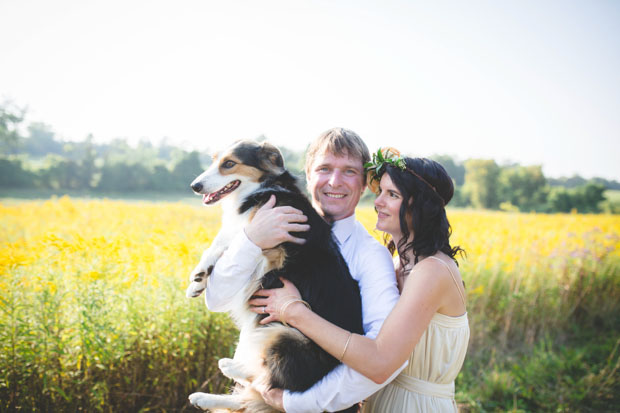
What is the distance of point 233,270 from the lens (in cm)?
198

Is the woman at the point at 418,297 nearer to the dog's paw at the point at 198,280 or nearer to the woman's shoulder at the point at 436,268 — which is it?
the woman's shoulder at the point at 436,268

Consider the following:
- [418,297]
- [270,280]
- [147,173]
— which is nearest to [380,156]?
[418,297]

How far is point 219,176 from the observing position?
2.62 metres

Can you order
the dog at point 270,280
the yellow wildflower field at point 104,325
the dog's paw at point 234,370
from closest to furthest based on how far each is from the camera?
1. the dog at point 270,280
2. the dog's paw at point 234,370
3. the yellow wildflower field at point 104,325

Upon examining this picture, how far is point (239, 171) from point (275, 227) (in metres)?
0.82

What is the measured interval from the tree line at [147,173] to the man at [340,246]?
8.70 meters

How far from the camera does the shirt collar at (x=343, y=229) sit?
2.37 m

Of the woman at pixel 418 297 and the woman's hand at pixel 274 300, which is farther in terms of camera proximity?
the woman's hand at pixel 274 300

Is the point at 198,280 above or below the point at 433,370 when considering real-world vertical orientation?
above

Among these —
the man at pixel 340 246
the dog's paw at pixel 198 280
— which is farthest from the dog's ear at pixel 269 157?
the dog's paw at pixel 198 280

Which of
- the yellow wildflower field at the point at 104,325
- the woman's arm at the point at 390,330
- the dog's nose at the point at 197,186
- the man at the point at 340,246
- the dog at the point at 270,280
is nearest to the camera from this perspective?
the woman's arm at the point at 390,330

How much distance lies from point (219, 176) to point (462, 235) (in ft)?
21.6

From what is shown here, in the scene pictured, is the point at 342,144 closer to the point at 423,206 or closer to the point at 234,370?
the point at 423,206

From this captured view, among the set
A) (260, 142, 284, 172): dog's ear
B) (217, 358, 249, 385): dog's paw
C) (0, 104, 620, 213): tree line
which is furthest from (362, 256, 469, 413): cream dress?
(0, 104, 620, 213): tree line
